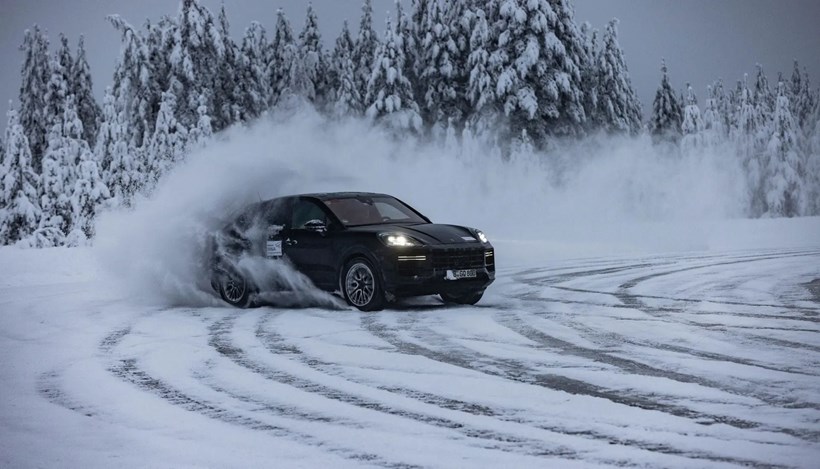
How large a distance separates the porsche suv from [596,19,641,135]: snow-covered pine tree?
155ft

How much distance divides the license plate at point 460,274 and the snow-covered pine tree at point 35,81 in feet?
204

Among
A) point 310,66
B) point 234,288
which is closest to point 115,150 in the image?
point 310,66

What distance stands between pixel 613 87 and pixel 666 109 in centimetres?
1193

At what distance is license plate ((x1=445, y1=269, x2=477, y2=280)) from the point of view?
13.1 metres

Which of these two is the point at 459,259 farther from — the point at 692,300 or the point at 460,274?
the point at 692,300

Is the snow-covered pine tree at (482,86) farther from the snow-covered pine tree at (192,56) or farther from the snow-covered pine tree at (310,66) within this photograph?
the snow-covered pine tree at (310,66)

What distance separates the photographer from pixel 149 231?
15.8 metres

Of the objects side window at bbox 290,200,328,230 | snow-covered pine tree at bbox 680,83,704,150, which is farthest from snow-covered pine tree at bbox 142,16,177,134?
side window at bbox 290,200,328,230

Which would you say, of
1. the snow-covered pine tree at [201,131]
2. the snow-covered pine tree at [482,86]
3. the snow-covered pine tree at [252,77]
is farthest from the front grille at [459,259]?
the snow-covered pine tree at [252,77]

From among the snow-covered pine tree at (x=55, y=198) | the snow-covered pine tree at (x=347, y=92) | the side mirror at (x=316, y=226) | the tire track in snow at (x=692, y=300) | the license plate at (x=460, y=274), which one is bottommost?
the tire track in snow at (x=692, y=300)

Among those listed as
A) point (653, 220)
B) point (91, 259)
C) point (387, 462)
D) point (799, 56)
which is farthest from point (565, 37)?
point (799, 56)

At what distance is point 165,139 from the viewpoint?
165 ft

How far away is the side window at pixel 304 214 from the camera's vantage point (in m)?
14.1

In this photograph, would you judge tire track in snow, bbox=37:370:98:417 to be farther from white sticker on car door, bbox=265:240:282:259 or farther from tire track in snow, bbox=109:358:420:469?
white sticker on car door, bbox=265:240:282:259
